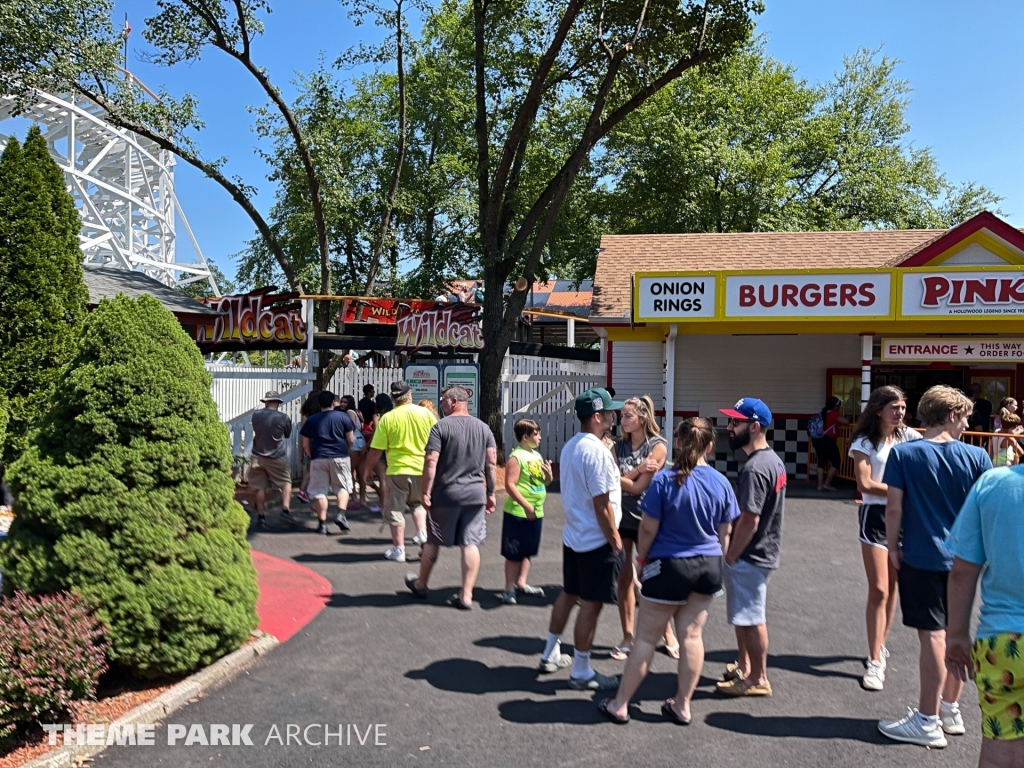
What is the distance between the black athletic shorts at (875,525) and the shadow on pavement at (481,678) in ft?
6.94

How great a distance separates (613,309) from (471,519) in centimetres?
894

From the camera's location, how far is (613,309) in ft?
48.6

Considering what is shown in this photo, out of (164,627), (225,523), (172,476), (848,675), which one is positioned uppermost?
(172,476)

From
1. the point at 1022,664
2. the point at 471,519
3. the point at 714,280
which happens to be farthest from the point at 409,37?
the point at 1022,664

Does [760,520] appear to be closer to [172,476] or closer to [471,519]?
[471,519]

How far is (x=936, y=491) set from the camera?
4148mm

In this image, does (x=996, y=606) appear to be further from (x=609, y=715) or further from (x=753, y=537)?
(x=609, y=715)

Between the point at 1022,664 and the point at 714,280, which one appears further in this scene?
the point at 714,280

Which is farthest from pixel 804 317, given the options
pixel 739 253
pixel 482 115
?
pixel 482 115

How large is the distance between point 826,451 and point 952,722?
9.49 metres

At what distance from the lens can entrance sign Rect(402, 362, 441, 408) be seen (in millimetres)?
13516

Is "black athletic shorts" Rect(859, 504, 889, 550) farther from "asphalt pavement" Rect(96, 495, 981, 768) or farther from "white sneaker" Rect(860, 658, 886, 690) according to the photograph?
"asphalt pavement" Rect(96, 495, 981, 768)

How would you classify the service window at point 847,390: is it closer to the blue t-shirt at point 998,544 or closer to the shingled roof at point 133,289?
the shingled roof at point 133,289

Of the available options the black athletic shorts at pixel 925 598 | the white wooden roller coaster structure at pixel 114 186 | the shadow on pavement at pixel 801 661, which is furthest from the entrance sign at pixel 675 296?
the white wooden roller coaster structure at pixel 114 186
